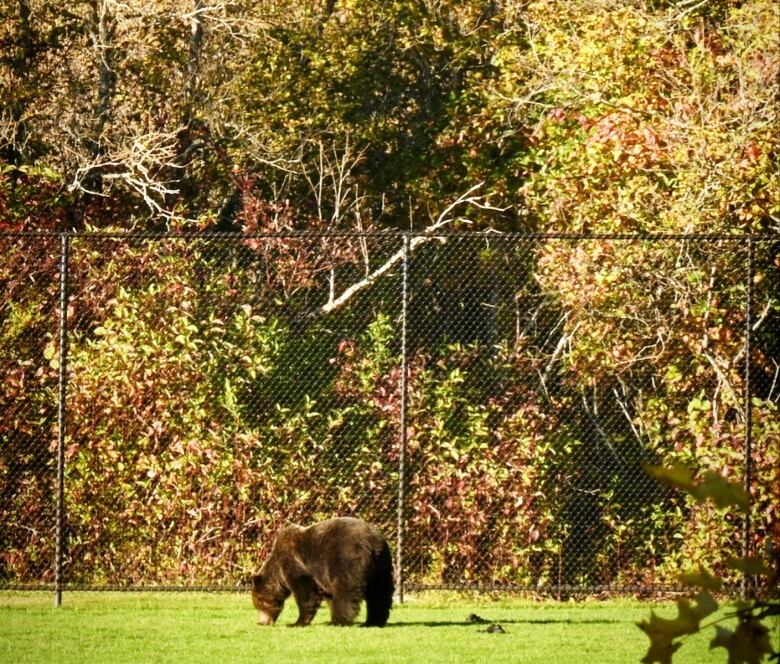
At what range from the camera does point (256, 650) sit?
323 inches

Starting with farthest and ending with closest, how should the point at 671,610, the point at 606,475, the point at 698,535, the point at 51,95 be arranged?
1. the point at 51,95
2. the point at 606,475
3. the point at 698,535
4. the point at 671,610

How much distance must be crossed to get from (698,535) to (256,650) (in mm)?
4408

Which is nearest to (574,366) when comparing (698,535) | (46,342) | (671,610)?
(698,535)

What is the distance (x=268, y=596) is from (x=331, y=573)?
68 cm

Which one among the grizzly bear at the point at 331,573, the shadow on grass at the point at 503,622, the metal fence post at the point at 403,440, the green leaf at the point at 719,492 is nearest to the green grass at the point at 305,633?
the shadow on grass at the point at 503,622

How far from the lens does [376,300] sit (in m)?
13.7

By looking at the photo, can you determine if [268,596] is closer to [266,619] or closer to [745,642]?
[266,619]

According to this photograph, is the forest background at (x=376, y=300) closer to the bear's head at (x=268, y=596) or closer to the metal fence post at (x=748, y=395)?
the metal fence post at (x=748, y=395)

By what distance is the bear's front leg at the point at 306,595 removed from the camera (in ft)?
29.4

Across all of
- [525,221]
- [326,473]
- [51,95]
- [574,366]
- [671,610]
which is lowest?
[671,610]

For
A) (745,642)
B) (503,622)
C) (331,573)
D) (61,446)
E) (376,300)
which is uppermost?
(376,300)

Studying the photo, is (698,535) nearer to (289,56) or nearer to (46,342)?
(46,342)

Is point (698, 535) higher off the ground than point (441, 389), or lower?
lower

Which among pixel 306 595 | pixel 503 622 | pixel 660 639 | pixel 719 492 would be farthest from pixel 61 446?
pixel 719 492
